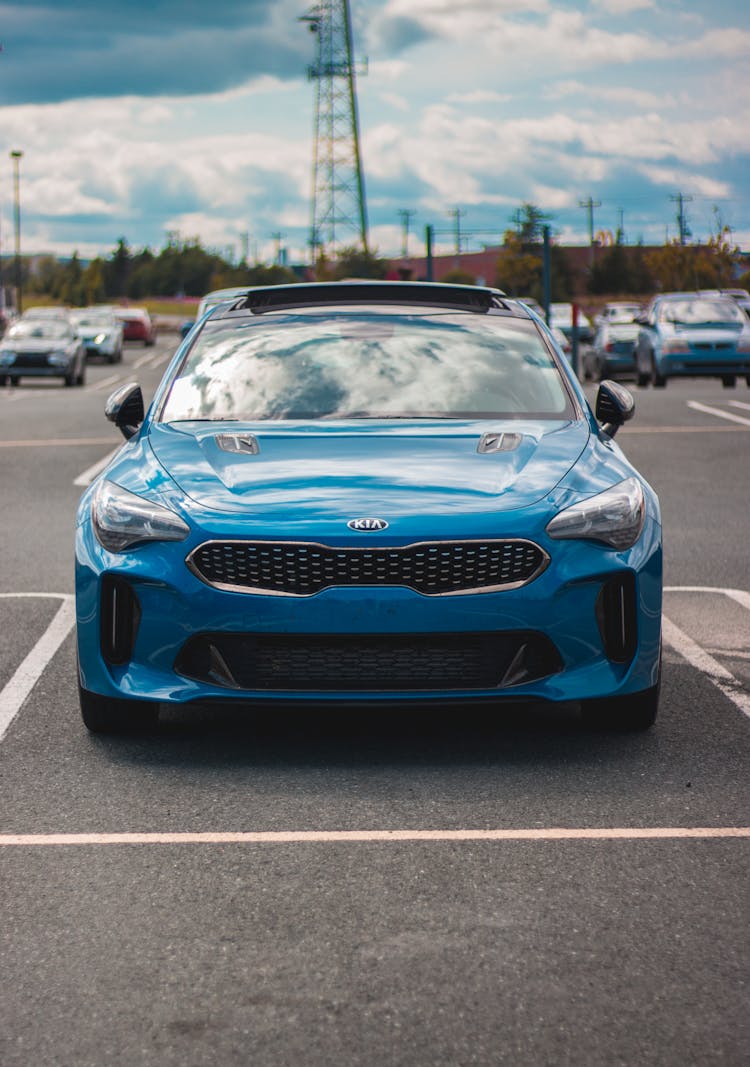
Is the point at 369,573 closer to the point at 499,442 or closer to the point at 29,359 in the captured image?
the point at 499,442

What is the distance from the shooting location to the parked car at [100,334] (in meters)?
45.4

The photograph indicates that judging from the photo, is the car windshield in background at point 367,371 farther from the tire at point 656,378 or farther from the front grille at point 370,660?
the tire at point 656,378

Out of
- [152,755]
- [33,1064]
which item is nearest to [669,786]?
[152,755]

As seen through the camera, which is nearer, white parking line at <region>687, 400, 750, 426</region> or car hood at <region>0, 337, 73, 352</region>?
white parking line at <region>687, 400, 750, 426</region>

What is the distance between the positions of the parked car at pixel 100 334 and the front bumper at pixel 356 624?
132 ft

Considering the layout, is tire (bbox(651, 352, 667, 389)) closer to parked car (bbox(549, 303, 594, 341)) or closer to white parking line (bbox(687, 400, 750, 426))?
white parking line (bbox(687, 400, 750, 426))

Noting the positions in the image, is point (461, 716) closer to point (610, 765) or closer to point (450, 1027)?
point (610, 765)

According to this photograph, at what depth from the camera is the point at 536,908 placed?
3.79m

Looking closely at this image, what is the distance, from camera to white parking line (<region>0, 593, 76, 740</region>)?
5.93 metres

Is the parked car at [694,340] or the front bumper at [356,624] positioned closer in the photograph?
the front bumper at [356,624]

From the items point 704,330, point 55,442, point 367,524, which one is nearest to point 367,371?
point 367,524

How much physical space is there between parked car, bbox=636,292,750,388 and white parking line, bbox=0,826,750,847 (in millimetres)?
24131

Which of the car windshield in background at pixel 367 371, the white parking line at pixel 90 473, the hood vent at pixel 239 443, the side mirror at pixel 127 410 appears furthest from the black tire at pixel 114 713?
the white parking line at pixel 90 473

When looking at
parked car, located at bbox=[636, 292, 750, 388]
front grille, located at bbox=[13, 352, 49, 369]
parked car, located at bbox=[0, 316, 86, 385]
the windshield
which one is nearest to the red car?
the windshield
